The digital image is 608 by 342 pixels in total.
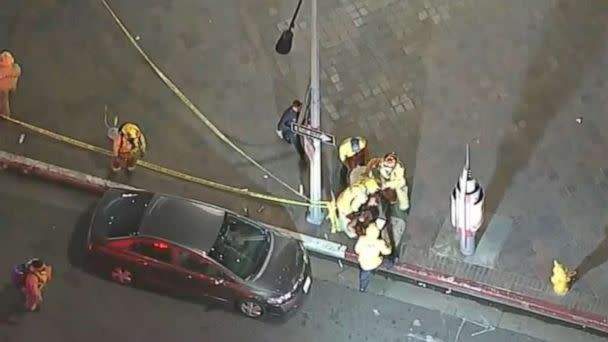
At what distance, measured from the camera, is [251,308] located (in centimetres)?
2284

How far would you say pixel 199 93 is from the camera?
84.9 feet

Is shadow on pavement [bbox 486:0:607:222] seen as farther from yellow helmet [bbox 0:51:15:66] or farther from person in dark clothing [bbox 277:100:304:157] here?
yellow helmet [bbox 0:51:15:66]

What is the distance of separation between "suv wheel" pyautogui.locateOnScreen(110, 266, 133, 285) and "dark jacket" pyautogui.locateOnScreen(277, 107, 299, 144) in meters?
3.35

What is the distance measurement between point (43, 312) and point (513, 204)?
7.27 m

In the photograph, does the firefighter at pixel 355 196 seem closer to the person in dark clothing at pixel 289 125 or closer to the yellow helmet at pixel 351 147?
the yellow helmet at pixel 351 147

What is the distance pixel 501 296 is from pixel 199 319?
14.5 ft

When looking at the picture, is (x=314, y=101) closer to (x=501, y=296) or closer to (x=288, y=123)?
(x=288, y=123)

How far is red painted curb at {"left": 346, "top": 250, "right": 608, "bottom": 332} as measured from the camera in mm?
22969

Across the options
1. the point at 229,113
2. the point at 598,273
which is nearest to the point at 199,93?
the point at 229,113

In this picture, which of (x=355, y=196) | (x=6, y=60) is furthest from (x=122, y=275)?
(x=6, y=60)

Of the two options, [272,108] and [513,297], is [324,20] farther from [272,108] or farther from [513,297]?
[513,297]

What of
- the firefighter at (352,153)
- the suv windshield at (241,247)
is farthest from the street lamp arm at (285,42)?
the suv windshield at (241,247)

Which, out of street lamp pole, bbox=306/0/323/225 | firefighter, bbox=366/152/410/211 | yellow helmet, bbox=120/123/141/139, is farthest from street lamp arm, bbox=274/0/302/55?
yellow helmet, bbox=120/123/141/139

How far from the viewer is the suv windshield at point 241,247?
74.5 feet
